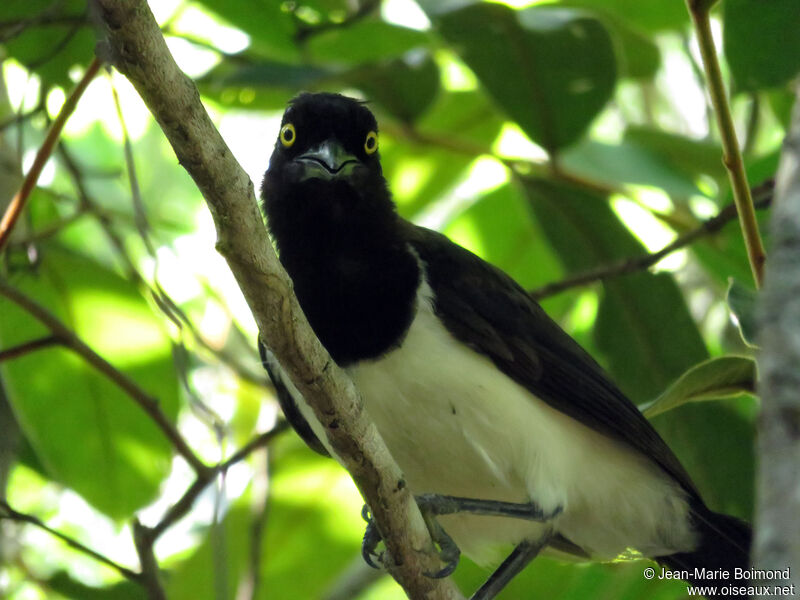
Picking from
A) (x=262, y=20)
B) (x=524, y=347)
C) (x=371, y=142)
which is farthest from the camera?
(x=262, y=20)

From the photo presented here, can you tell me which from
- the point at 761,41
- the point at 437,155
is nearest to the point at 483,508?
the point at 761,41

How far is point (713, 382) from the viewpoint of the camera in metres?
3.46

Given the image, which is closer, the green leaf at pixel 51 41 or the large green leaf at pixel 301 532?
the green leaf at pixel 51 41

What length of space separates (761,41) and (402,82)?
1730 millimetres

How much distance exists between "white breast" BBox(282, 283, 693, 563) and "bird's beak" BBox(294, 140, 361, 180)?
1.75ft

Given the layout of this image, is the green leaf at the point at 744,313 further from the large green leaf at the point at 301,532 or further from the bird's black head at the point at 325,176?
the large green leaf at the point at 301,532

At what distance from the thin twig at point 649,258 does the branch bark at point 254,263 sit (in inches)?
60.9

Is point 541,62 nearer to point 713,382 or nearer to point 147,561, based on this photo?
point 713,382

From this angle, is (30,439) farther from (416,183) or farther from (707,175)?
(707,175)

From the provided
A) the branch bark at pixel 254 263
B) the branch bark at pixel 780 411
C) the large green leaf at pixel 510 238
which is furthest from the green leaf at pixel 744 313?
the large green leaf at pixel 510 238

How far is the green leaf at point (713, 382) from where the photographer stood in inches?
133

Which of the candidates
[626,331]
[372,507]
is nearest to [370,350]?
[372,507]

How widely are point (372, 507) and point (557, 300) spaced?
2.81 meters

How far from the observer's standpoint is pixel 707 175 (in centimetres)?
547
